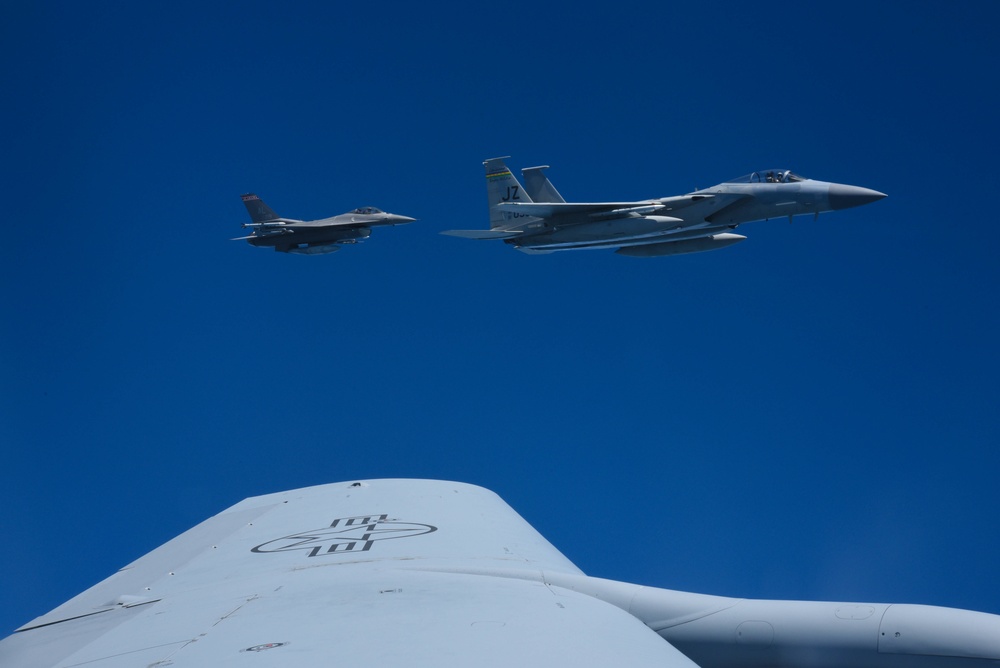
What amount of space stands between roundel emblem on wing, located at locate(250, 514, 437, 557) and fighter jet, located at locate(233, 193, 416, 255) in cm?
2925

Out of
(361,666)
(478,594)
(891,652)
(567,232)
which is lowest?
(891,652)

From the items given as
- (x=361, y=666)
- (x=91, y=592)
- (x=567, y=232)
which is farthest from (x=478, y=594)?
(x=567, y=232)

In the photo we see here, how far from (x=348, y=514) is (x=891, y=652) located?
505 cm

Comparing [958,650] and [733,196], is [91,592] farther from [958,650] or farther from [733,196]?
[733,196]

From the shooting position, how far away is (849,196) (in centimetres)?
2369

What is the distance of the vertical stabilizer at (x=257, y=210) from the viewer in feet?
140

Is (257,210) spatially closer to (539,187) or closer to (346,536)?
(539,187)

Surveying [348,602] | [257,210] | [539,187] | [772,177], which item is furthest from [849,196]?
[257,210]

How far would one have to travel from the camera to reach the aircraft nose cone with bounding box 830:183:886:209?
933 inches

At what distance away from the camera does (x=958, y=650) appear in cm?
499

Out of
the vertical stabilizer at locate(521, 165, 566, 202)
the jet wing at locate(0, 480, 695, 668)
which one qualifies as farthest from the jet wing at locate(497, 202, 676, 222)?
the jet wing at locate(0, 480, 695, 668)

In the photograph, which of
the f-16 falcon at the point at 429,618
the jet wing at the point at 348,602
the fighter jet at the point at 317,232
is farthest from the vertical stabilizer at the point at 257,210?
the f-16 falcon at the point at 429,618

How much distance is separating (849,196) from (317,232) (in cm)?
2235

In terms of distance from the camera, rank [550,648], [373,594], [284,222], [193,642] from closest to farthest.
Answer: [550,648] < [193,642] < [373,594] < [284,222]
